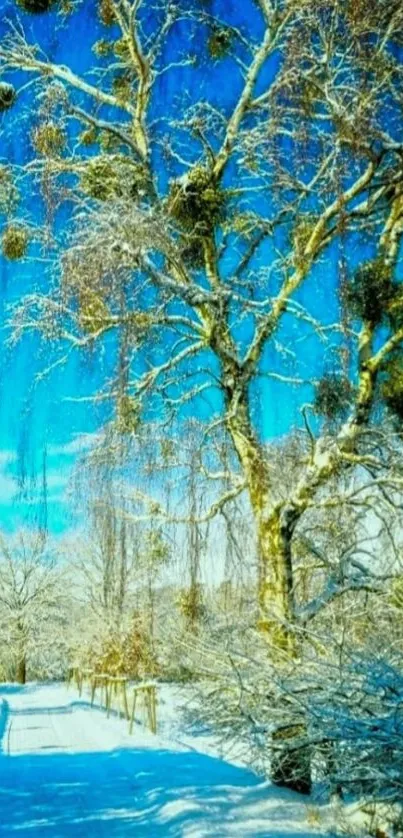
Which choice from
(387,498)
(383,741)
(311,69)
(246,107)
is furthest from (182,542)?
(246,107)

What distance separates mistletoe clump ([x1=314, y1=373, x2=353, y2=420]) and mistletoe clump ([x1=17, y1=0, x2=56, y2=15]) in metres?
2.91

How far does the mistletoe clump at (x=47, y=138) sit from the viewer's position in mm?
4777

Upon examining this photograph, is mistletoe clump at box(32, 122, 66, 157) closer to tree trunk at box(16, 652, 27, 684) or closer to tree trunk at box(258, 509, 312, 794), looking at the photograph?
tree trunk at box(258, 509, 312, 794)

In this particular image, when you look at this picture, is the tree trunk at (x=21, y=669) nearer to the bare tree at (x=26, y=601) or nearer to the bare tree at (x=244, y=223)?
the bare tree at (x=26, y=601)

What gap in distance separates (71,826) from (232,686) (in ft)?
5.80

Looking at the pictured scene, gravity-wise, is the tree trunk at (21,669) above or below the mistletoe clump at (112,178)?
below

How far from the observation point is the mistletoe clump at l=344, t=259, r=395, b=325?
5.57 metres

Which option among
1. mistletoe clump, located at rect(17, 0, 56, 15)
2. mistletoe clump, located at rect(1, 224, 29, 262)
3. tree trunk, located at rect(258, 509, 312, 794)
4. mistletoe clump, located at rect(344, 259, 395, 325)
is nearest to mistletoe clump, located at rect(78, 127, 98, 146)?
mistletoe clump, located at rect(1, 224, 29, 262)

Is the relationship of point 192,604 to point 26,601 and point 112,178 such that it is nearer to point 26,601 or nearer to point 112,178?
point 112,178

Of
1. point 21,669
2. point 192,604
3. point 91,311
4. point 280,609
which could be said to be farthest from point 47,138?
point 21,669

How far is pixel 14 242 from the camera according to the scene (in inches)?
235

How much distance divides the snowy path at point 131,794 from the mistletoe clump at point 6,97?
16.0 feet

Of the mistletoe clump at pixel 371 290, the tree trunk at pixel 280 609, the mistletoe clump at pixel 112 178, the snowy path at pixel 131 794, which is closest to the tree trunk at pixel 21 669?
the snowy path at pixel 131 794

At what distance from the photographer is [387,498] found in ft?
22.5
